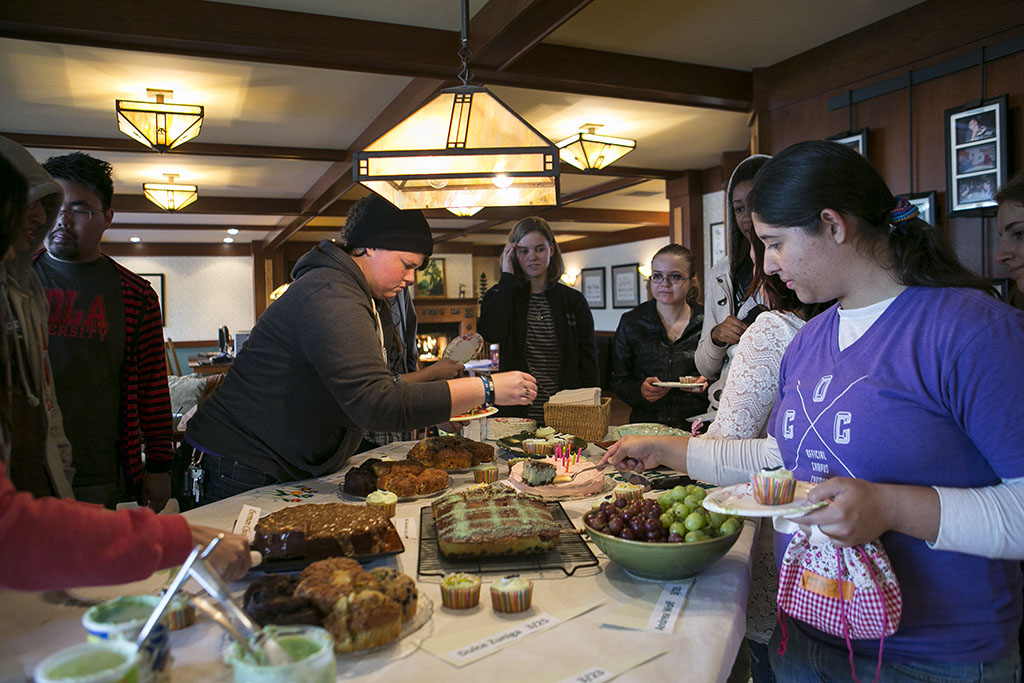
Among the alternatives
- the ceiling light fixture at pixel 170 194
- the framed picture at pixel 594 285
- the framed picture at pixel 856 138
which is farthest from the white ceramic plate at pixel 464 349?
the framed picture at pixel 594 285

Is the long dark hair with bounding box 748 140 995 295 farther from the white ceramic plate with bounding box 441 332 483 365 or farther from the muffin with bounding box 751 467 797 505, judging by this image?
the white ceramic plate with bounding box 441 332 483 365

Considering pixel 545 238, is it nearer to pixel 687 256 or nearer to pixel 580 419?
pixel 687 256

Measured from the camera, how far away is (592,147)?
5.82 metres

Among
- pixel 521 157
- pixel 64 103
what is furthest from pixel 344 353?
pixel 64 103

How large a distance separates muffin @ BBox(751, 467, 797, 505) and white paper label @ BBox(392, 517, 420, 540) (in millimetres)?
794

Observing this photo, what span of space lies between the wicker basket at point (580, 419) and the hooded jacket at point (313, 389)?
71 centimetres

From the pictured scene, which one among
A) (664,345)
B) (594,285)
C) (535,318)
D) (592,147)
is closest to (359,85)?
(592,147)

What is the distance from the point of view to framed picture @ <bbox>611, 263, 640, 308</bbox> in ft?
43.0

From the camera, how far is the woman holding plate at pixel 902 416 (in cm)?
112

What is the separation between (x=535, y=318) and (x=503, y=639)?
106 inches

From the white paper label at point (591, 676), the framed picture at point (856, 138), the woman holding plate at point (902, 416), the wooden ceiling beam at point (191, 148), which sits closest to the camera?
the white paper label at point (591, 676)

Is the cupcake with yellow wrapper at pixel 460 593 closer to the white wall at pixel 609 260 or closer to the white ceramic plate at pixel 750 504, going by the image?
the white ceramic plate at pixel 750 504

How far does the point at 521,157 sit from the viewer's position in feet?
6.56

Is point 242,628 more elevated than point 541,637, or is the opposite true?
point 242,628
